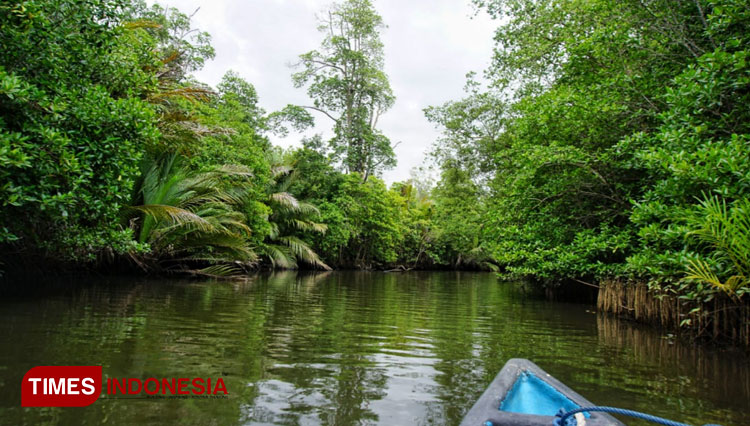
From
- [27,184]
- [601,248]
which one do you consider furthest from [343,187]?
[27,184]

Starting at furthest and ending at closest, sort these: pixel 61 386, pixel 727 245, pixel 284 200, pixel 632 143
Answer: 1. pixel 284 200
2. pixel 632 143
3. pixel 727 245
4. pixel 61 386

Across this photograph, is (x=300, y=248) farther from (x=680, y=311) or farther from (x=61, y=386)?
(x=61, y=386)

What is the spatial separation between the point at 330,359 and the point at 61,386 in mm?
2026

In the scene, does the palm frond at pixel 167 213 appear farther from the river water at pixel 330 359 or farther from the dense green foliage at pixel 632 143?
the dense green foliage at pixel 632 143

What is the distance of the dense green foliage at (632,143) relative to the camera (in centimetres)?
532

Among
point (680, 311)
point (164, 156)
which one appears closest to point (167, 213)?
point (164, 156)

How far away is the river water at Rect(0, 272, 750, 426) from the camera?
2.67m

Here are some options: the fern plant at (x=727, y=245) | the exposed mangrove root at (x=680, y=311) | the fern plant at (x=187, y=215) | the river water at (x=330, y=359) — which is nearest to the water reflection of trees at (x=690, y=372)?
the river water at (x=330, y=359)

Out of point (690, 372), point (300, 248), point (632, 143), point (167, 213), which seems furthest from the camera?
point (300, 248)

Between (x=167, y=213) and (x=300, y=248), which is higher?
(x=167, y=213)

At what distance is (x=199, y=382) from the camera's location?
308 centimetres

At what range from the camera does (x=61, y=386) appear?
2848 millimetres

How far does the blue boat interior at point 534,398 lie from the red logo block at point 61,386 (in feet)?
8.54

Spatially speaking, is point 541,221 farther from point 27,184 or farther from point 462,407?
point 27,184
